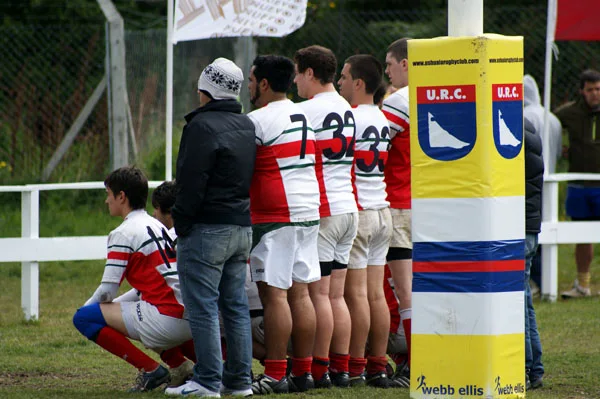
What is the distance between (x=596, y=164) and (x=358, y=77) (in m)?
5.53

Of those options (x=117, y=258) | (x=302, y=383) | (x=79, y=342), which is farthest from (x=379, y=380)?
(x=79, y=342)

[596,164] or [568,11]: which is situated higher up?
[568,11]

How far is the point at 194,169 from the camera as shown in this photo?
6.53 m

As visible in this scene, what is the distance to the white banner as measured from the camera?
391 inches

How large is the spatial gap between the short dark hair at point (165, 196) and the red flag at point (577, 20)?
547 cm

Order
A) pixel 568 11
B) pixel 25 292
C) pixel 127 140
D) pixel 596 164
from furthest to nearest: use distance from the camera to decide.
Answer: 1. pixel 127 140
2. pixel 596 164
3. pixel 568 11
4. pixel 25 292

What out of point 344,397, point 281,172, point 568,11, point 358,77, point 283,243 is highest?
point 568,11

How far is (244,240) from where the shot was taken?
680cm

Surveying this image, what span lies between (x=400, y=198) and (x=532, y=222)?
915 mm

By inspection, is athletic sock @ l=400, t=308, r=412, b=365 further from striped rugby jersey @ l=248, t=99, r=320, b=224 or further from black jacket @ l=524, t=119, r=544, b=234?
striped rugby jersey @ l=248, t=99, r=320, b=224

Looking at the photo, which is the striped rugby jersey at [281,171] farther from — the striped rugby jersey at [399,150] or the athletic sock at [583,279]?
the athletic sock at [583,279]

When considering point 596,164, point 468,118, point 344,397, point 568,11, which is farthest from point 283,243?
point 596,164

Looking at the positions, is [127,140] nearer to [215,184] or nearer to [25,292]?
[25,292]

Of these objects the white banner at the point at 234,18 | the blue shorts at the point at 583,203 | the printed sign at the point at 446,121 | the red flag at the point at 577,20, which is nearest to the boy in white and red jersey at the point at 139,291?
the printed sign at the point at 446,121
